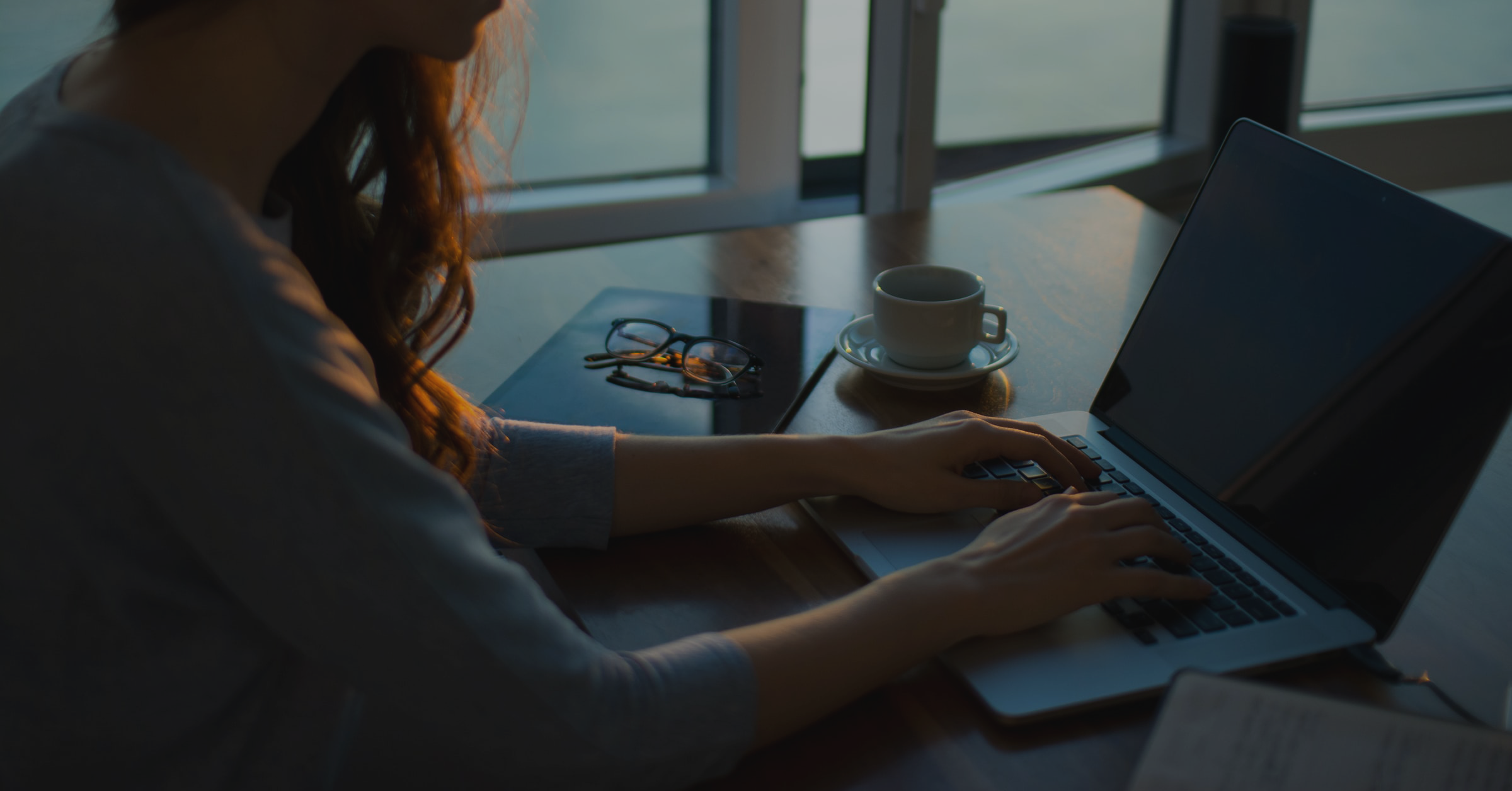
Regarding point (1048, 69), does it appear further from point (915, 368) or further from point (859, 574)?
point (859, 574)

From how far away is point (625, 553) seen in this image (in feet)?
2.56

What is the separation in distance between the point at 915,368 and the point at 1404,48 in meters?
2.73

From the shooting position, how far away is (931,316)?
3.22ft

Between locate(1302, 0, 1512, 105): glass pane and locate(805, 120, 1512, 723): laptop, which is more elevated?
locate(1302, 0, 1512, 105): glass pane

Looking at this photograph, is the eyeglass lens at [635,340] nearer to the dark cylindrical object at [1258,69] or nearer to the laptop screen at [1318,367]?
the laptop screen at [1318,367]

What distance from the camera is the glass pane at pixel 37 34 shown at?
5.65ft

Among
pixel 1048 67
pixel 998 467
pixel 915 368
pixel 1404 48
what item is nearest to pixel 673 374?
pixel 915 368

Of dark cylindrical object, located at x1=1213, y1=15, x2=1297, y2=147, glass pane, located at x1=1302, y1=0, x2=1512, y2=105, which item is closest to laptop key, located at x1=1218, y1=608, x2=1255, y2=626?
dark cylindrical object, located at x1=1213, y1=15, x2=1297, y2=147

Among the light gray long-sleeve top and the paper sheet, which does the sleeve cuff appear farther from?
the paper sheet

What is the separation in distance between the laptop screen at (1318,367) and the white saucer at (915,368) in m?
0.13

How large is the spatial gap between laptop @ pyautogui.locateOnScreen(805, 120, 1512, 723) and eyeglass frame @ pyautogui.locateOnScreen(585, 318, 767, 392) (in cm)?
23

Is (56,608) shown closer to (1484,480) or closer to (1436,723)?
(1436,723)

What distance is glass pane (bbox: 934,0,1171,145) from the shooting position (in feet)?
8.34

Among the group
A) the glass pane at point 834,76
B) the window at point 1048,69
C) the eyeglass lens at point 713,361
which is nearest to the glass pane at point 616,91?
the glass pane at point 834,76
